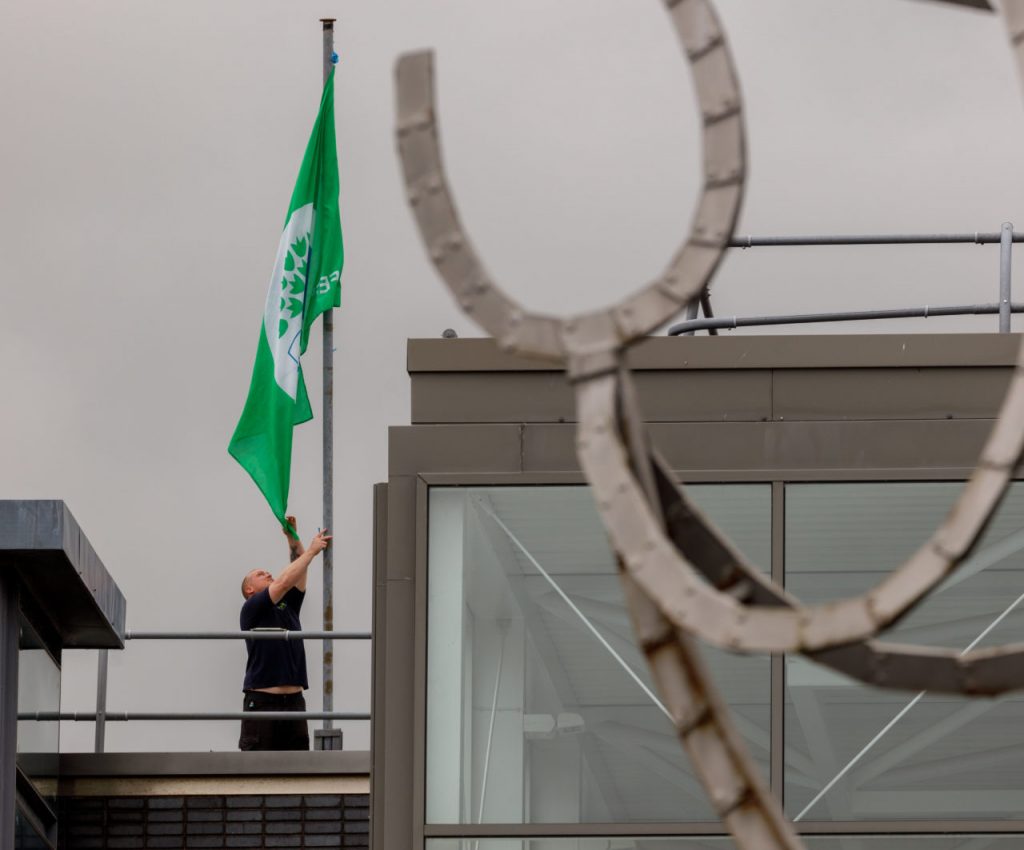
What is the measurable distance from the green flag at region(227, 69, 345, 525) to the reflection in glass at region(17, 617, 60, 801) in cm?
413

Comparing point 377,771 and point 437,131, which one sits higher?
point 437,131

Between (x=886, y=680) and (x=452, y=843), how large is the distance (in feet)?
19.1

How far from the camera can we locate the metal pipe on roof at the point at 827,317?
13.2m

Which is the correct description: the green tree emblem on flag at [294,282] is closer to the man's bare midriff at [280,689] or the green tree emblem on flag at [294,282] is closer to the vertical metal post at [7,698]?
the man's bare midriff at [280,689]

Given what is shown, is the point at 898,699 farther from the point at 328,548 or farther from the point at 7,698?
the point at 328,548

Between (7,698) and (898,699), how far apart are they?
4.63 metres

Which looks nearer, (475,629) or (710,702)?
(710,702)

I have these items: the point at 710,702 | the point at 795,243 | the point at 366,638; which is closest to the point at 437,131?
the point at 710,702

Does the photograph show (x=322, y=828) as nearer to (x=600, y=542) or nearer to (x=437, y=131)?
(x=600, y=542)

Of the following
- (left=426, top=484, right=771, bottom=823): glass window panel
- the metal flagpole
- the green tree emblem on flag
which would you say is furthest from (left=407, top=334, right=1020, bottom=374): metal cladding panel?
the green tree emblem on flag

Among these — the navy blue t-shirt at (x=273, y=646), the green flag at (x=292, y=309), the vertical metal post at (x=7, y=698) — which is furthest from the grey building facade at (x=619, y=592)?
the green flag at (x=292, y=309)

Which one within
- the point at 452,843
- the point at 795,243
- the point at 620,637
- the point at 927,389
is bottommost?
the point at 452,843

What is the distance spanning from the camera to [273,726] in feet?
60.2

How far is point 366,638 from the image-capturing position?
19.3m
